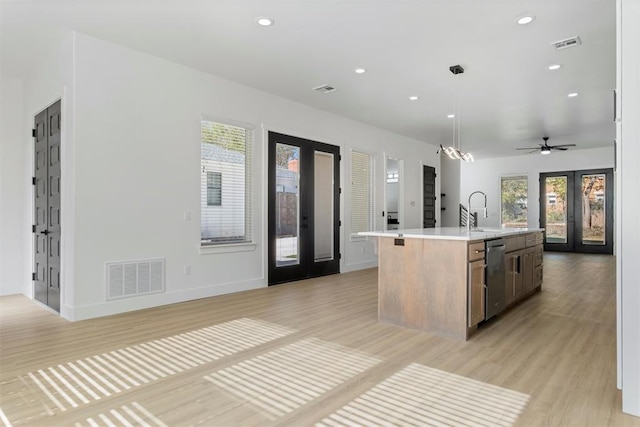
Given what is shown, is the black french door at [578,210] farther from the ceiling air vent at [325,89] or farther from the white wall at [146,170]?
the white wall at [146,170]

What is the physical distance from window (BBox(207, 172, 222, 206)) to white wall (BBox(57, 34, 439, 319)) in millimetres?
216

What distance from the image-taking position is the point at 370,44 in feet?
13.8

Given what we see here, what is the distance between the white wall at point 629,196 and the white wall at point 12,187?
667 centimetres

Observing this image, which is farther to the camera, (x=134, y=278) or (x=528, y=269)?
(x=528, y=269)

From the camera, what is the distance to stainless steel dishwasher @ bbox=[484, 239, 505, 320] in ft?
12.3

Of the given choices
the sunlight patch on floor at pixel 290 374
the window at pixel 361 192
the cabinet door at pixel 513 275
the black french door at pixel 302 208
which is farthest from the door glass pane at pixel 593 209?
the sunlight patch on floor at pixel 290 374

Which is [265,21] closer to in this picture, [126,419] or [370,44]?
[370,44]

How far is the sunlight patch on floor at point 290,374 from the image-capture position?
2.32 metres

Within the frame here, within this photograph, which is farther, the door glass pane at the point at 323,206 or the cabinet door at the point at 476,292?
the door glass pane at the point at 323,206

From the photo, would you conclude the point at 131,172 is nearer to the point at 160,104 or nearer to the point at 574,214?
the point at 160,104

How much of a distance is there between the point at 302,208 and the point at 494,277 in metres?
3.43

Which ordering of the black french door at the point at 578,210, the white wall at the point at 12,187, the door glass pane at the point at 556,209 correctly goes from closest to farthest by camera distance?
the white wall at the point at 12,187
the black french door at the point at 578,210
the door glass pane at the point at 556,209

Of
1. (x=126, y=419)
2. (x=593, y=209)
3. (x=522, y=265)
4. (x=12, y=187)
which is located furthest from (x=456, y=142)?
(x=126, y=419)

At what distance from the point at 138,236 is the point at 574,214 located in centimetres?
1152
